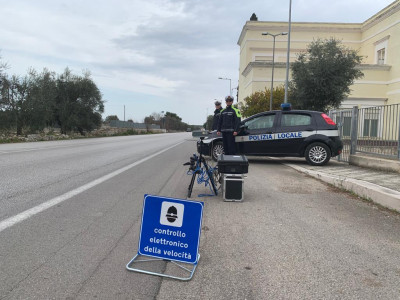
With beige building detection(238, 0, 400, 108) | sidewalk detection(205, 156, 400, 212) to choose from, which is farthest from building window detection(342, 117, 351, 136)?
beige building detection(238, 0, 400, 108)

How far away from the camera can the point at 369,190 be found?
6.34 m

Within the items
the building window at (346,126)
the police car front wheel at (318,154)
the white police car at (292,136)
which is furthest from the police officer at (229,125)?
the building window at (346,126)

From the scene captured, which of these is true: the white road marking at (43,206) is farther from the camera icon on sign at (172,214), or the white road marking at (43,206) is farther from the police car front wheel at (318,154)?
the police car front wheel at (318,154)

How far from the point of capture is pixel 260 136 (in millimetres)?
11211

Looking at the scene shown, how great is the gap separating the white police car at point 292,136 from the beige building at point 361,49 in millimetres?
30736

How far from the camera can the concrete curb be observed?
5.64 m

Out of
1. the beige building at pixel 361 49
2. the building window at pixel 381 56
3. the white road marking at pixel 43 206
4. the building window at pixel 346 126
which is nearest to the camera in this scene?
the white road marking at pixel 43 206

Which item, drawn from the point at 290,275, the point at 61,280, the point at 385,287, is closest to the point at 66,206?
the point at 61,280

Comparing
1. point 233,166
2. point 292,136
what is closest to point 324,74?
point 292,136

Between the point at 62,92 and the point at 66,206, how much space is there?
4065 cm

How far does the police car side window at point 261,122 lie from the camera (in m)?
11.3

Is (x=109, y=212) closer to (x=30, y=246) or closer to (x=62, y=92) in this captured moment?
A: (x=30, y=246)

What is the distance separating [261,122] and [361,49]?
5416 centimetres

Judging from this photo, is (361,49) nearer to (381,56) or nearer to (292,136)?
(381,56)
